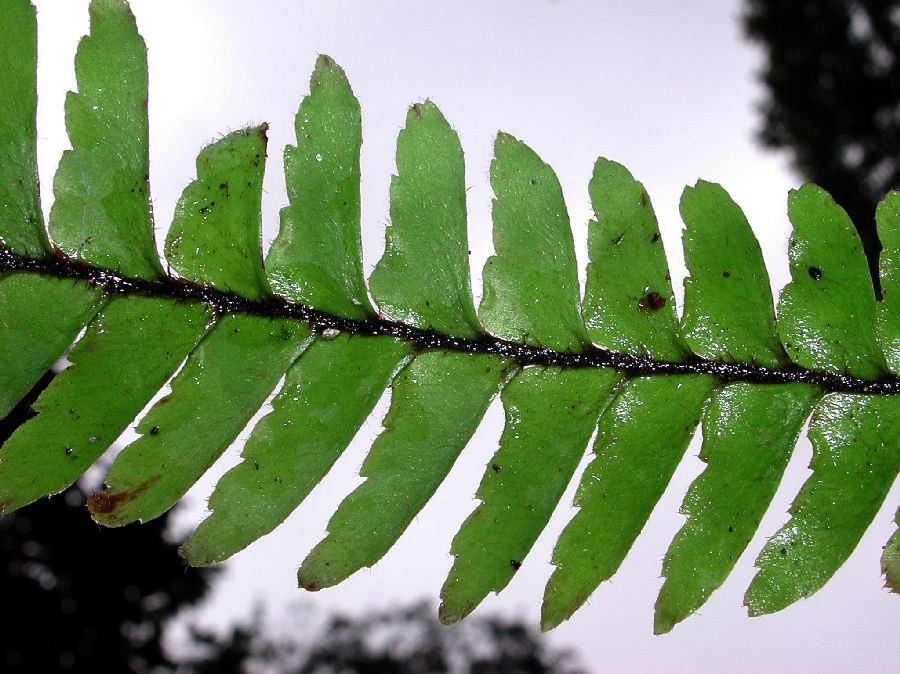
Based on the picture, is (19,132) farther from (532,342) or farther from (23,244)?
(532,342)

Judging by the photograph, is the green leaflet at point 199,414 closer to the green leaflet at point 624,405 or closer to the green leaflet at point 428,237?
the green leaflet at point 428,237

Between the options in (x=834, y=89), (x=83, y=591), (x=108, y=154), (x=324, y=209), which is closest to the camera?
(x=108, y=154)

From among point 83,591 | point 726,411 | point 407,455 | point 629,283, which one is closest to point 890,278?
point 726,411

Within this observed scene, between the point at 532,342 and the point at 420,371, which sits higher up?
the point at 532,342

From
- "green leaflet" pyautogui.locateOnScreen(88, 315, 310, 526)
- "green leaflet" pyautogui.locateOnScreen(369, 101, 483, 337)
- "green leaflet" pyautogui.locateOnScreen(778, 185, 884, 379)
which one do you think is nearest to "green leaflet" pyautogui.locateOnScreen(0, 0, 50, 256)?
"green leaflet" pyautogui.locateOnScreen(88, 315, 310, 526)

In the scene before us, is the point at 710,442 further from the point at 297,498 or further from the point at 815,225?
the point at 297,498

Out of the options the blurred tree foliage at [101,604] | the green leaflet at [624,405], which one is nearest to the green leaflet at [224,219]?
the green leaflet at [624,405]

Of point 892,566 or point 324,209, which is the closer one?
point 892,566

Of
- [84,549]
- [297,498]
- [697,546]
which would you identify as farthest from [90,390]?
[84,549]

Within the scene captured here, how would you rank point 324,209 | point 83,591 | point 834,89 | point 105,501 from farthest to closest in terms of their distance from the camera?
1. point 83,591
2. point 834,89
3. point 324,209
4. point 105,501
